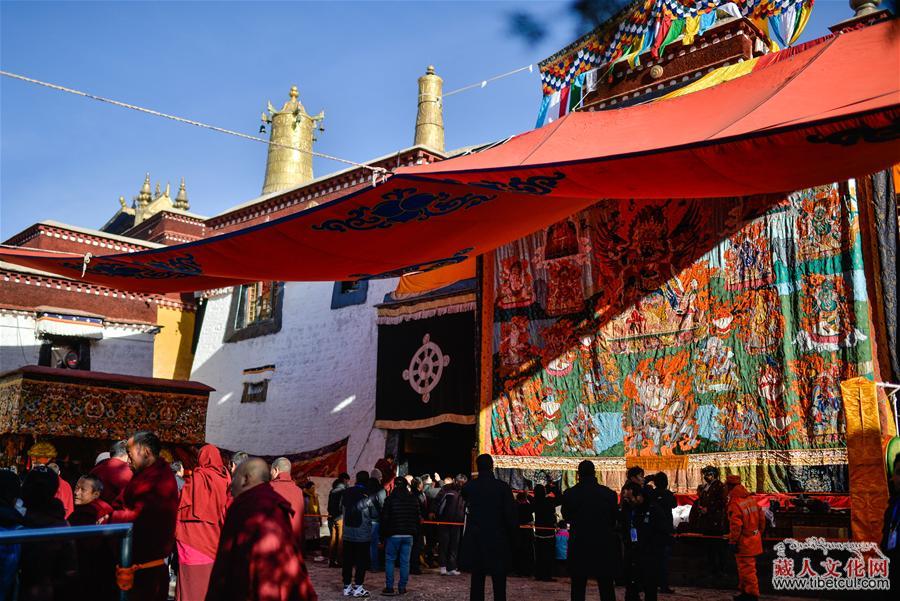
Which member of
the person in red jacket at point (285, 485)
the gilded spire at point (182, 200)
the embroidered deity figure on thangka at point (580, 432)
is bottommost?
the person in red jacket at point (285, 485)

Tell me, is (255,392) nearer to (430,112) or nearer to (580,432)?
(580,432)

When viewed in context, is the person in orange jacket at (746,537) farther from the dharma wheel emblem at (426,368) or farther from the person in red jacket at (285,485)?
the dharma wheel emblem at (426,368)

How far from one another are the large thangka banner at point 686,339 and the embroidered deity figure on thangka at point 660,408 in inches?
0.7

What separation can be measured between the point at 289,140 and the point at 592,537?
31.9 metres

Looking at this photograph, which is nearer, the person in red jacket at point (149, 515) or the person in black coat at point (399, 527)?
the person in red jacket at point (149, 515)

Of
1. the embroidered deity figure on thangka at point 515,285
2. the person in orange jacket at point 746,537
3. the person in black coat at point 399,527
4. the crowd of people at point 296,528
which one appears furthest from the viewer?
the embroidered deity figure on thangka at point 515,285

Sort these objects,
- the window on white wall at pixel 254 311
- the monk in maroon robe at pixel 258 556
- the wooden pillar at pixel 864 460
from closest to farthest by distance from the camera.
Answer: the monk in maroon robe at pixel 258 556 < the wooden pillar at pixel 864 460 < the window on white wall at pixel 254 311

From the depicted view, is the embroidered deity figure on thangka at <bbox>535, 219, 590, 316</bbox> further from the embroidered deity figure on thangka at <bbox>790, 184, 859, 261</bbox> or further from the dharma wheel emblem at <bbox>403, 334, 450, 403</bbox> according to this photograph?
the embroidered deity figure on thangka at <bbox>790, 184, 859, 261</bbox>

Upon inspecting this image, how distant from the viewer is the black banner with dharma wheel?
12594 millimetres

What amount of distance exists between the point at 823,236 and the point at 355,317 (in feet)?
33.5

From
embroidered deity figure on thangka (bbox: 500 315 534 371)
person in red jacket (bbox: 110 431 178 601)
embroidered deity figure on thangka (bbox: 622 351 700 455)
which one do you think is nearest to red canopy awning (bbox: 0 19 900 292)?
embroidered deity figure on thangka (bbox: 500 315 534 371)

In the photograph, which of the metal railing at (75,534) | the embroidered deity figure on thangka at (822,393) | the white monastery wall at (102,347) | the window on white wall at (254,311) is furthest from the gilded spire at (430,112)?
the metal railing at (75,534)

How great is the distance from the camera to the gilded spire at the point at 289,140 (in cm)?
3531

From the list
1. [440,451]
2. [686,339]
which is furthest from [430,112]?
[686,339]
